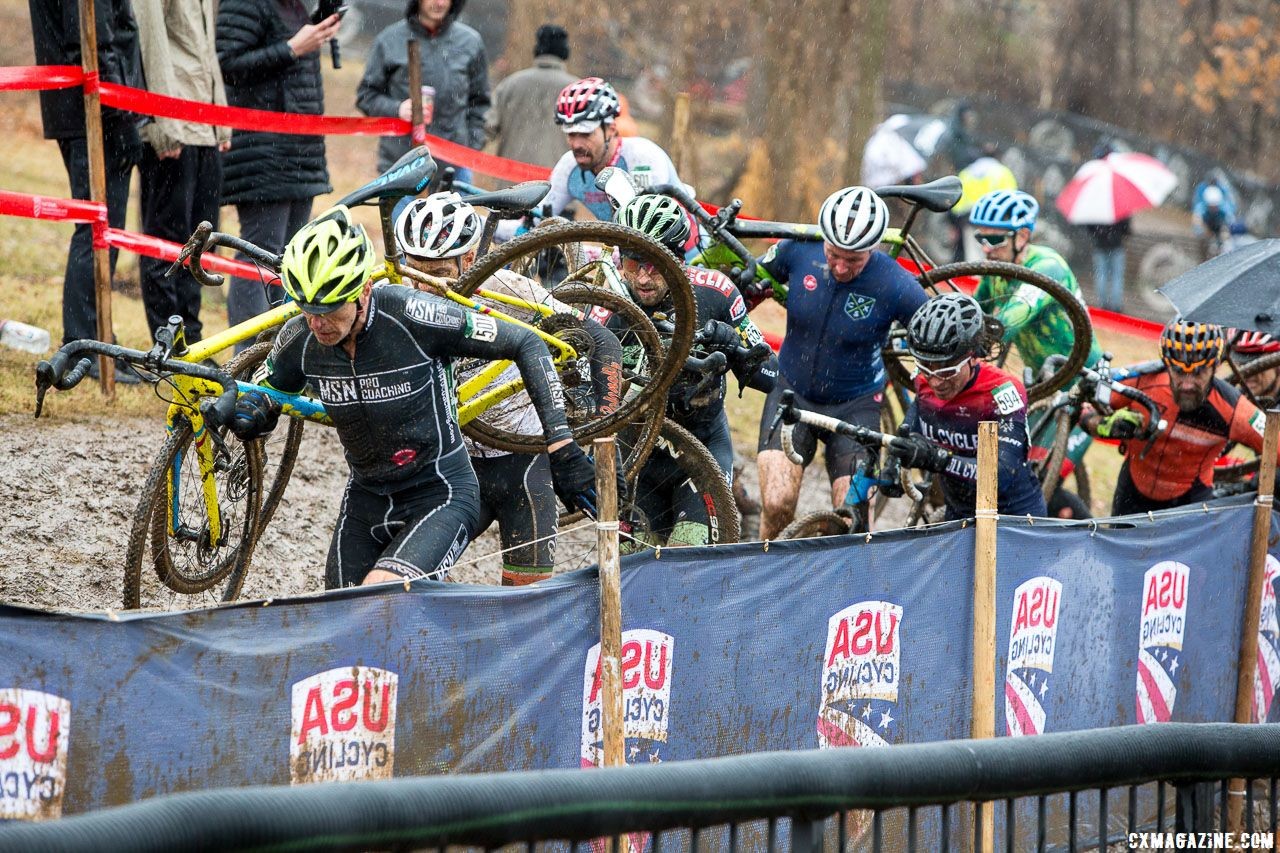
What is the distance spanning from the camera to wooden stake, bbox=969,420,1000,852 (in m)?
6.15

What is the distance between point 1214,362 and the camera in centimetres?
888

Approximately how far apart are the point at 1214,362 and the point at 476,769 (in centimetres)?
569

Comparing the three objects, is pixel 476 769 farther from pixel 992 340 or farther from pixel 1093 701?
pixel 992 340

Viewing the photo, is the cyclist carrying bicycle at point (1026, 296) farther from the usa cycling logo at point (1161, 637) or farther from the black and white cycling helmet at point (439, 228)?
the black and white cycling helmet at point (439, 228)

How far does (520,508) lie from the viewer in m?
6.99

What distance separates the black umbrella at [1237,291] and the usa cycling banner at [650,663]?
50.6 inches

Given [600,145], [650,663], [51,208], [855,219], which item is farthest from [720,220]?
[51,208]

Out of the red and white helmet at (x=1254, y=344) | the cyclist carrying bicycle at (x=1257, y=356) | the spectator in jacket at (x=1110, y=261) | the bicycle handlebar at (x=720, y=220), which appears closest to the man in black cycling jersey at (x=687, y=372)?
the bicycle handlebar at (x=720, y=220)

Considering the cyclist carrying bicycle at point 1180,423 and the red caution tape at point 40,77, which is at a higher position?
the red caution tape at point 40,77

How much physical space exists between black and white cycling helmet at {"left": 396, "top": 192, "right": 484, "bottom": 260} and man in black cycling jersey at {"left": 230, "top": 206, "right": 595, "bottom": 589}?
420 millimetres

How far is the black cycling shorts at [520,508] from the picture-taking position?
22.9 feet

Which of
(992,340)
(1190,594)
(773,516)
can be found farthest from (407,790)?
(992,340)

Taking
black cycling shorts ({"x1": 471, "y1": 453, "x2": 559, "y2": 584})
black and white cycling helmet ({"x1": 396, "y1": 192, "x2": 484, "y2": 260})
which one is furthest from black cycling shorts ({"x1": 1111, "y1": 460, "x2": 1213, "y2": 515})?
black and white cycling helmet ({"x1": 396, "y1": 192, "x2": 484, "y2": 260})

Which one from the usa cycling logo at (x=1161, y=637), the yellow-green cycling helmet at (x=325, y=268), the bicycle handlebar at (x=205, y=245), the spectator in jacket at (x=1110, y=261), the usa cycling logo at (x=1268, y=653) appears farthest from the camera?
the spectator in jacket at (x=1110, y=261)
